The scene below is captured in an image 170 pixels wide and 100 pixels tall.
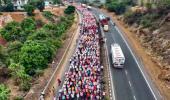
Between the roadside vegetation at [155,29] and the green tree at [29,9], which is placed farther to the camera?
the green tree at [29,9]

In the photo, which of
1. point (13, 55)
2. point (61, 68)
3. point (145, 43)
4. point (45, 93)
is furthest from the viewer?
point (145, 43)

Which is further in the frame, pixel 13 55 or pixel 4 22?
pixel 4 22

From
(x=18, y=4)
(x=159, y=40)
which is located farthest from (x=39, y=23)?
(x=159, y=40)

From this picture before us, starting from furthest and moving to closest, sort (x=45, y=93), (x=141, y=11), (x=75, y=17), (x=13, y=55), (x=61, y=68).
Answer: (x=75, y=17) → (x=141, y=11) → (x=13, y=55) → (x=61, y=68) → (x=45, y=93)

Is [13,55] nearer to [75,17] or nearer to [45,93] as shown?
[45,93]

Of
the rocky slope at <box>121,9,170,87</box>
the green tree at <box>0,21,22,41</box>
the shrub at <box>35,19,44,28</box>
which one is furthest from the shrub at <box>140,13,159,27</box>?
the green tree at <box>0,21,22,41</box>

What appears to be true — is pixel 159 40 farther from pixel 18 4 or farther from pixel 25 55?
pixel 18 4

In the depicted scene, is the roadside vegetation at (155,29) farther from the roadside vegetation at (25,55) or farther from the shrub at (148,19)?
the roadside vegetation at (25,55)

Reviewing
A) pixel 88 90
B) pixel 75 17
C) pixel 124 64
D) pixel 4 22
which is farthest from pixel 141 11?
pixel 88 90

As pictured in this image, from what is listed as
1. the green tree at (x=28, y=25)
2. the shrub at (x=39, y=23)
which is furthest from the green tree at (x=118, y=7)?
the green tree at (x=28, y=25)
